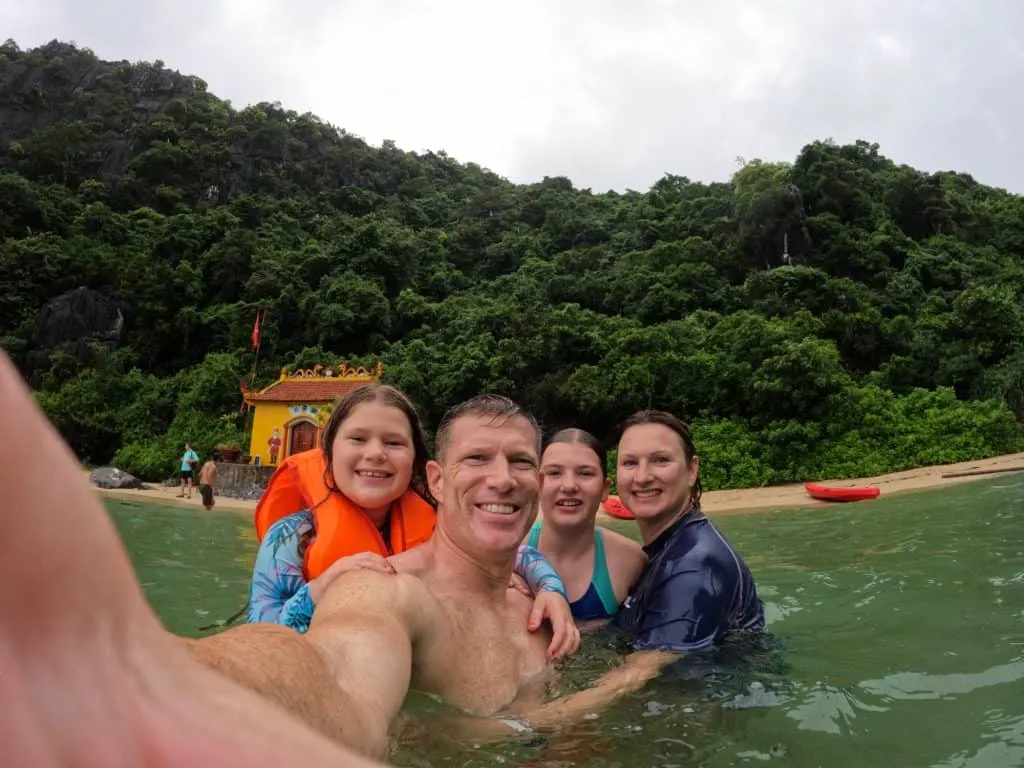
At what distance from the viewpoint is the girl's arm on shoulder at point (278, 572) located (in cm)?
288

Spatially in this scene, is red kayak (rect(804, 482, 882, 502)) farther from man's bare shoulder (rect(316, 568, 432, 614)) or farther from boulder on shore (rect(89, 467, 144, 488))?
boulder on shore (rect(89, 467, 144, 488))

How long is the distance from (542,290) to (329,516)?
30246mm

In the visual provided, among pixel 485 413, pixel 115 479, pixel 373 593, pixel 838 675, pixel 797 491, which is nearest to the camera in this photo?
pixel 373 593

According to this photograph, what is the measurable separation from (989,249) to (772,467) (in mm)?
19523

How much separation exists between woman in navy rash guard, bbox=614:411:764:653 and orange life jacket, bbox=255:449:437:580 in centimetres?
102

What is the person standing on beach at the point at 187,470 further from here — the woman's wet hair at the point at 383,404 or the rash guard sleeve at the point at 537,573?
the rash guard sleeve at the point at 537,573

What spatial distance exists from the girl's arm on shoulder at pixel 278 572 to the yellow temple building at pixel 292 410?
62.4 feet

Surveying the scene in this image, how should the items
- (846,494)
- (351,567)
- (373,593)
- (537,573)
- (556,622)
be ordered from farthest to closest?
(846,494) < (537,573) < (556,622) < (351,567) < (373,593)

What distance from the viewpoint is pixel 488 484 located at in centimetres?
249

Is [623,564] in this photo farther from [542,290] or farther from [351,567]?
[542,290]

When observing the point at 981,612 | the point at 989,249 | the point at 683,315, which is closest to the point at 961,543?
the point at 981,612

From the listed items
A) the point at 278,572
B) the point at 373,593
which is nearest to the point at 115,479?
the point at 278,572

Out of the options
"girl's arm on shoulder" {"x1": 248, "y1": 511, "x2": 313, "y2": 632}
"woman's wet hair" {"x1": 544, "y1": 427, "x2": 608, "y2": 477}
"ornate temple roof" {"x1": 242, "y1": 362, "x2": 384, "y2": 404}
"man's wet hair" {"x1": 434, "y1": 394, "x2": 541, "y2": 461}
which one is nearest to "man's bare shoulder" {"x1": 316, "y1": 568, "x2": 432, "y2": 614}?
"man's wet hair" {"x1": 434, "y1": 394, "x2": 541, "y2": 461}

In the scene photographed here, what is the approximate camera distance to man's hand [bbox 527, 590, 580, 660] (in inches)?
105
